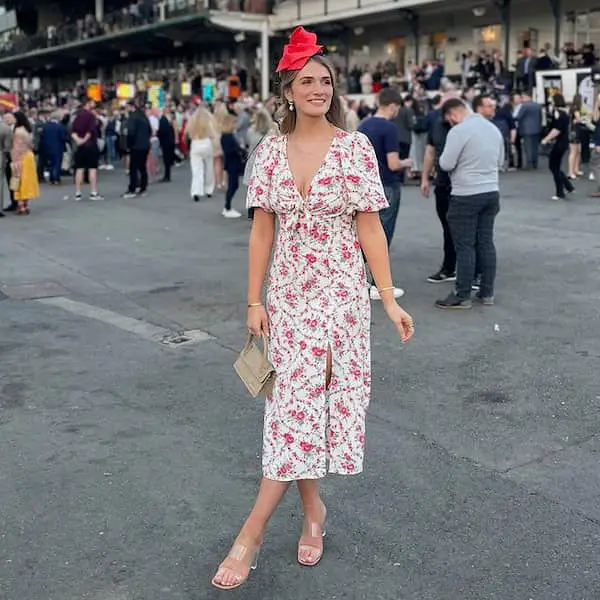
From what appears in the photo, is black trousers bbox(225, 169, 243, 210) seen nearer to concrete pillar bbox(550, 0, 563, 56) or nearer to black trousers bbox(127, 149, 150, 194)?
black trousers bbox(127, 149, 150, 194)

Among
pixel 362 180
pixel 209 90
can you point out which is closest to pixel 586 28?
pixel 209 90

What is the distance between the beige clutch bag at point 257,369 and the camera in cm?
341

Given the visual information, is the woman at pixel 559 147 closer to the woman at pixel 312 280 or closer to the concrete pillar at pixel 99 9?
the woman at pixel 312 280

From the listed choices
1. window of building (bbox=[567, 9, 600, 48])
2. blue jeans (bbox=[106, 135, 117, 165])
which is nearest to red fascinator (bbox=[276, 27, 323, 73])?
blue jeans (bbox=[106, 135, 117, 165])

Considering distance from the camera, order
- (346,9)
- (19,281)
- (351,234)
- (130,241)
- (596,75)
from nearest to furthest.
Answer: (351,234) → (19,281) → (130,241) → (596,75) → (346,9)

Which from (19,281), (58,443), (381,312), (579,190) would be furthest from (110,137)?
(58,443)

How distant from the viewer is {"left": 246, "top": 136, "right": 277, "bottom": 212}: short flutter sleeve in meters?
3.41

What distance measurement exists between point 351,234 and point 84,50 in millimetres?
51063

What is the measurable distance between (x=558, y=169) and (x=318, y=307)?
43.7 ft

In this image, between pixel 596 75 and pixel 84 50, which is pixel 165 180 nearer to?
pixel 596 75

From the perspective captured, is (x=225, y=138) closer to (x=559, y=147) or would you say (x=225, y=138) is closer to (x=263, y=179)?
(x=559, y=147)

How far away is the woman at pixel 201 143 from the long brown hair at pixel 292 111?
43.8 feet

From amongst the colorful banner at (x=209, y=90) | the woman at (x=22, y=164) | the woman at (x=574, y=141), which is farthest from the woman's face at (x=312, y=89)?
the colorful banner at (x=209, y=90)

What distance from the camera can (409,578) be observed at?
342 cm
